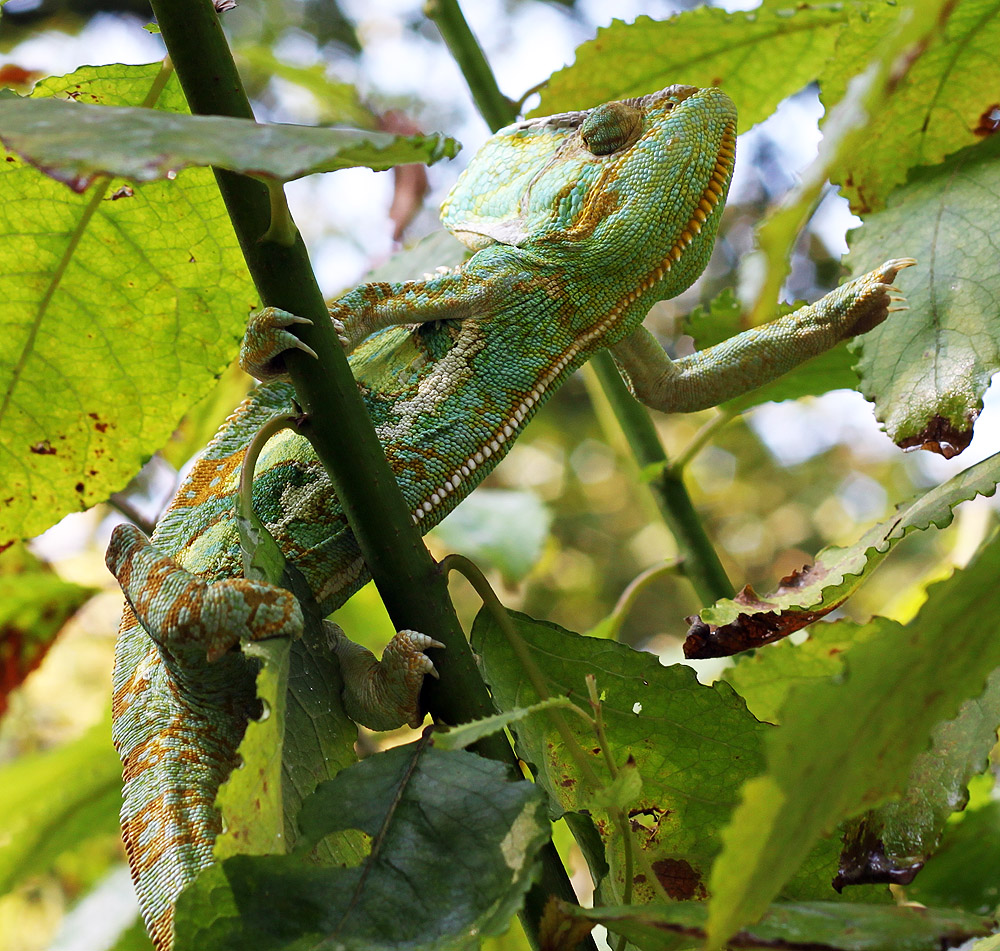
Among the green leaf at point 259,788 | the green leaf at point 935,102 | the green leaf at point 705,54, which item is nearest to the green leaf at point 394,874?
the green leaf at point 259,788

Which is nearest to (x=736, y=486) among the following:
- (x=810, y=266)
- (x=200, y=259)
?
(x=810, y=266)

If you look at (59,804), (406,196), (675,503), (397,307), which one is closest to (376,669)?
(397,307)

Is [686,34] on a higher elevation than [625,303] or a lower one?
higher

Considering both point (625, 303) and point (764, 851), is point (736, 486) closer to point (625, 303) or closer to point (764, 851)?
point (625, 303)

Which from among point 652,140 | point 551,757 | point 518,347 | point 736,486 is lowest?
point 736,486

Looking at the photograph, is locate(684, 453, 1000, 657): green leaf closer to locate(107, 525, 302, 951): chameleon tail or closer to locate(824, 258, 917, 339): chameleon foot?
locate(824, 258, 917, 339): chameleon foot

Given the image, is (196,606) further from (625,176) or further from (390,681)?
(625,176)
